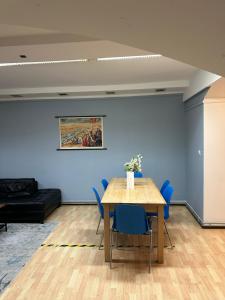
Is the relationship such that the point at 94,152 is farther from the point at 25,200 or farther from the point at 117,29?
the point at 117,29

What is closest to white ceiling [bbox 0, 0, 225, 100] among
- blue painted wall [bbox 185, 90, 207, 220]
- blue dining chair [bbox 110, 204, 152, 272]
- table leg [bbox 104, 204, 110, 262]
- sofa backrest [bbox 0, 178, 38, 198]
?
blue dining chair [bbox 110, 204, 152, 272]

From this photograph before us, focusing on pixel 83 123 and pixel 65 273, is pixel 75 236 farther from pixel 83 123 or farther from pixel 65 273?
pixel 83 123

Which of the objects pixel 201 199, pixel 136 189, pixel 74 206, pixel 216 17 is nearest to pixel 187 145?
pixel 201 199

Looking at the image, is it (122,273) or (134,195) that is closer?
(122,273)

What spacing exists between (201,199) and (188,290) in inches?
Answer: 86.6

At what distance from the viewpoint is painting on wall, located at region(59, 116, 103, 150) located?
6.21 metres

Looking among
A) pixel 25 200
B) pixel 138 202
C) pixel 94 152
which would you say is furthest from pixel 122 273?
pixel 94 152

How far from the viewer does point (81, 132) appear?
6.25m

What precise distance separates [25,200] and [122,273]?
2.90 metres

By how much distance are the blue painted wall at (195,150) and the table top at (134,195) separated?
3.44 ft

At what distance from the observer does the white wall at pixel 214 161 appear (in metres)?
4.32

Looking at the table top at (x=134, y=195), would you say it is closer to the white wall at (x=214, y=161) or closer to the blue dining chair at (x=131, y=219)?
the blue dining chair at (x=131, y=219)

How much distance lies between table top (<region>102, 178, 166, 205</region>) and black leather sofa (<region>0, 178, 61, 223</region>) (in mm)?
1646

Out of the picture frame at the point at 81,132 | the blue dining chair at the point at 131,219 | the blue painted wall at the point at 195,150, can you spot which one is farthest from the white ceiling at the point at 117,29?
the picture frame at the point at 81,132
